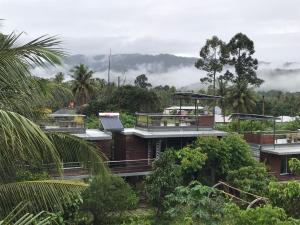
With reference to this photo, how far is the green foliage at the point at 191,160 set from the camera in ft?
78.6

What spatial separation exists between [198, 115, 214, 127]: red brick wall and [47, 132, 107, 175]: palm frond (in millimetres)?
20788

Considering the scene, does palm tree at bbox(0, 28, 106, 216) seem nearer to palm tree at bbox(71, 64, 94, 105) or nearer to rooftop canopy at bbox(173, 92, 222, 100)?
rooftop canopy at bbox(173, 92, 222, 100)

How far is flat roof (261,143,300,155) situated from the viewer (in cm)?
2700

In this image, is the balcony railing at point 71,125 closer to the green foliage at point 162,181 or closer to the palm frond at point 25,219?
the green foliage at point 162,181

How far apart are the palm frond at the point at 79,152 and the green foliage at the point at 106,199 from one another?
11215 mm

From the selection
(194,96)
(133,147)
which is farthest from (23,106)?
(194,96)

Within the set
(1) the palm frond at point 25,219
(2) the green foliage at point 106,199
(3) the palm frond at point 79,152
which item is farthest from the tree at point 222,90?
(1) the palm frond at point 25,219

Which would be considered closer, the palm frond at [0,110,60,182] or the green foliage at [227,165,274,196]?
the palm frond at [0,110,60,182]

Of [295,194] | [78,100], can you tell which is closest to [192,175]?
[295,194]

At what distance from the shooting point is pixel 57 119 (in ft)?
81.8

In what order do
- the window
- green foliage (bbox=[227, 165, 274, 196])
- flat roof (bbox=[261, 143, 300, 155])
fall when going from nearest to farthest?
green foliage (bbox=[227, 165, 274, 196]) → flat roof (bbox=[261, 143, 300, 155]) → the window

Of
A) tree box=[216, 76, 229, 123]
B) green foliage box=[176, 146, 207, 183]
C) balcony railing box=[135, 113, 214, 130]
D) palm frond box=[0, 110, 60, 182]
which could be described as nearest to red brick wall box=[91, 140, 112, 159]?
balcony railing box=[135, 113, 214, 130]

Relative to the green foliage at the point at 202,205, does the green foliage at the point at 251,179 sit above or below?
below

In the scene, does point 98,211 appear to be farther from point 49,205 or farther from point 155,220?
point 49,205
